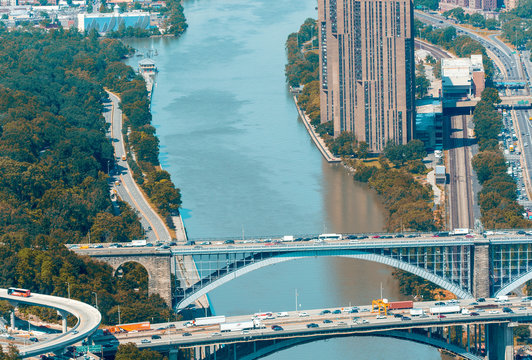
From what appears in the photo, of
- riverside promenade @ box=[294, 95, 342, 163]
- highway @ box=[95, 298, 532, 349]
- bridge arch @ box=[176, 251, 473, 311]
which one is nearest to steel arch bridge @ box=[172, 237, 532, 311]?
bridge arch @ box=[176, 251, 473, 311]

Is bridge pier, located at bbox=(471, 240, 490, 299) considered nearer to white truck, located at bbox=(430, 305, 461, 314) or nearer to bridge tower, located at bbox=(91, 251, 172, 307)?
white truck, located at bbox=(430, 305, 461, 314)

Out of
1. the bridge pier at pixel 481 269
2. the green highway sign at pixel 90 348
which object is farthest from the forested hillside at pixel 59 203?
the bridge pier at pixel 481 269

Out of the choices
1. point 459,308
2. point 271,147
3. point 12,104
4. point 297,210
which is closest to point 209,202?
point 297,210

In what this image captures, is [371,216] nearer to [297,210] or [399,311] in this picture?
[297,210]

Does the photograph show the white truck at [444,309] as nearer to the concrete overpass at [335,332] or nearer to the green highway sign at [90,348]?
the concrete overpass at [335,332]

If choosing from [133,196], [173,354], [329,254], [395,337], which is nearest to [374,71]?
[133,196]
